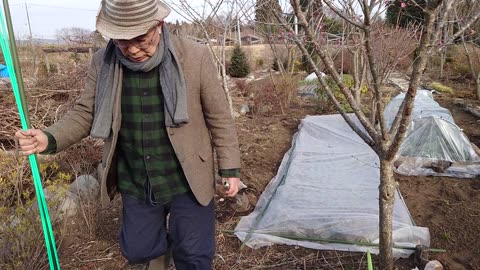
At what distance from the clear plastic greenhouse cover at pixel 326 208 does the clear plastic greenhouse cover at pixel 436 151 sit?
430 millimetres

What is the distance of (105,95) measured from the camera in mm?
1636

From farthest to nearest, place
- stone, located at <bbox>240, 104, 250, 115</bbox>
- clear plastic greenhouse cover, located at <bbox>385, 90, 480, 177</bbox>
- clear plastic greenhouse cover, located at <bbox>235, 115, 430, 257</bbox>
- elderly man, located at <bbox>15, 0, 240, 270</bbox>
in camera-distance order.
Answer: stone, located at <bbox>240, 104, 250, 115</bbox> → clear plastic greenhouse cover, located at <bbox>385, 90, 480, 177</bbox> → clear plastic greenhouse cover, located at <bbox>235, 115, 430, 257</bbox> → elderly man, located at <bbox>15, 0, 240, 270</bbox>

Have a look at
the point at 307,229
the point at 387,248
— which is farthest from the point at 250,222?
the point at 387,248

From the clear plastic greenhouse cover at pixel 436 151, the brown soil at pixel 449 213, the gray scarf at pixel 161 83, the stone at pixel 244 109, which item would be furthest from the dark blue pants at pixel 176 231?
the stone at pixel 244 109

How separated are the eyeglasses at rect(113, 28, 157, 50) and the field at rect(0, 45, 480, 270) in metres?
1.43

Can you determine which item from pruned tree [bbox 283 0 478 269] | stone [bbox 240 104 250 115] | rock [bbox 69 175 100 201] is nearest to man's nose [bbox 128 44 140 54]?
pruned tree [bbox 283 0 478 269]

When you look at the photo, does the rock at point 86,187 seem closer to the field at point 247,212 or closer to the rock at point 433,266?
the field at point 247,212

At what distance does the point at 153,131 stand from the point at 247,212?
181cm

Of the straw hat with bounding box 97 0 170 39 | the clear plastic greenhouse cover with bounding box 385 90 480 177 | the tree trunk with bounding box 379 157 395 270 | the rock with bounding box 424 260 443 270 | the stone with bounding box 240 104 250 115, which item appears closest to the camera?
the straw hat with bounding box 97 0 170 39

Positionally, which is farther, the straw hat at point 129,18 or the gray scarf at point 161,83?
the gray scarf at point 161,83

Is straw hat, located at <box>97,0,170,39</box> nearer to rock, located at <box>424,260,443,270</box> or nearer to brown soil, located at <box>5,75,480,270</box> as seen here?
brown soil, located at <box>5,75,480,270</box>

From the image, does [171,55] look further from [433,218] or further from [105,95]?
[433,218]

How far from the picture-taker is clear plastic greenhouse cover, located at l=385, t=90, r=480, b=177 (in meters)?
4.31

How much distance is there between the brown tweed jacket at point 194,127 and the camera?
165cm
